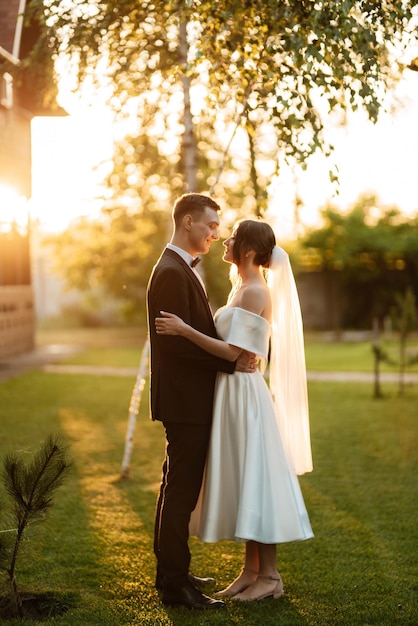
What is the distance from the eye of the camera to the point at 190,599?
194 inches

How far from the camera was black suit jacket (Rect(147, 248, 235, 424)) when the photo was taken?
4.80 meters

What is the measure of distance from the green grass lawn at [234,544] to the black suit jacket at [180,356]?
2.98 ft

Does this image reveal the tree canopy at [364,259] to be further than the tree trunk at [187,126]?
Yes

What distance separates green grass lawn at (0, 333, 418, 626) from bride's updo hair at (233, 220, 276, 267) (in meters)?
1.67

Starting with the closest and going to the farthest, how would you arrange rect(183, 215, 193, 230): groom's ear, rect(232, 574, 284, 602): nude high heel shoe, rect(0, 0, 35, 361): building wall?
rect(183, 215, 193, 230): groom's ear → rect(232, 574, 284, 602): nude high heel shoe → rect(0, 0, 35, 361): building wall

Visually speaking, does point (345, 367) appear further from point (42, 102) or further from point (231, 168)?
point (42, 102)

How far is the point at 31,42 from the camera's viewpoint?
48.2 feet

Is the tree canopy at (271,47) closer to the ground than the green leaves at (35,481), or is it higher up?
higher up

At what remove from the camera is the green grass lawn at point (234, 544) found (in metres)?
4.98

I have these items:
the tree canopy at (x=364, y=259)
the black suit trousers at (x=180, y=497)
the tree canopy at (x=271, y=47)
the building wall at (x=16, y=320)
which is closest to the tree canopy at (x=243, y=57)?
the tree canopy at (x=271, y=47)

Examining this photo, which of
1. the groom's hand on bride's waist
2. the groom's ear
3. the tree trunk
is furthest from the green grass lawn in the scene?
the tree trunk

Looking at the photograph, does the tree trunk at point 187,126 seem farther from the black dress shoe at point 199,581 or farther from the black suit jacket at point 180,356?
the black dress shoe at point 199,581

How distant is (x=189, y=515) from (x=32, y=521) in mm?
840

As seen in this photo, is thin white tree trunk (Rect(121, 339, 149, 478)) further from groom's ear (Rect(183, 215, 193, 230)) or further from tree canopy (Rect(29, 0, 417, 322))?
groom's ear (Rect(183, 215, 193, 230))
